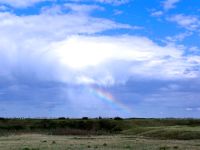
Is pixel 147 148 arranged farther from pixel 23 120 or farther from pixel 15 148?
pixel 23 120

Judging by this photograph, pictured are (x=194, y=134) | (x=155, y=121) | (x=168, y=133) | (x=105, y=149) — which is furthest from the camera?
(x=155, y=121)

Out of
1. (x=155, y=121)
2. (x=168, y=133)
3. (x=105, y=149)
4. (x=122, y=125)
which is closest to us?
(x=105, y=149)

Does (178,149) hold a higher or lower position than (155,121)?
lower

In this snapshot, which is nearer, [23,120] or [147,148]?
[147,148]


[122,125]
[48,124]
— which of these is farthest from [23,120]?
[122,125]

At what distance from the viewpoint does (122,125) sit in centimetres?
10681

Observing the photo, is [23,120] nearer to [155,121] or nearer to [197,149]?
[155,121]

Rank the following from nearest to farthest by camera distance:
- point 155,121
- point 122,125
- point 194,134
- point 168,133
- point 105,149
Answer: point 105,149, point 194,134, point 168,133, point 122,125, point 155,121

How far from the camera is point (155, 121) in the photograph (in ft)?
385

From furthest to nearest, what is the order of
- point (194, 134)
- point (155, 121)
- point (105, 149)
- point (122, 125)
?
1. point (155, 121)
2. point (122, 125)
3. point (194, 134)
4. point (105, 149)

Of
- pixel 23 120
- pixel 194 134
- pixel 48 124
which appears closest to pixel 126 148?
pixel 194 134

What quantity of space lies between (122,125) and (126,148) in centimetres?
6175

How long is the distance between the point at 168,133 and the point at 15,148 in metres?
32.5

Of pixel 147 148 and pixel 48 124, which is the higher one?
pixel 48 124
